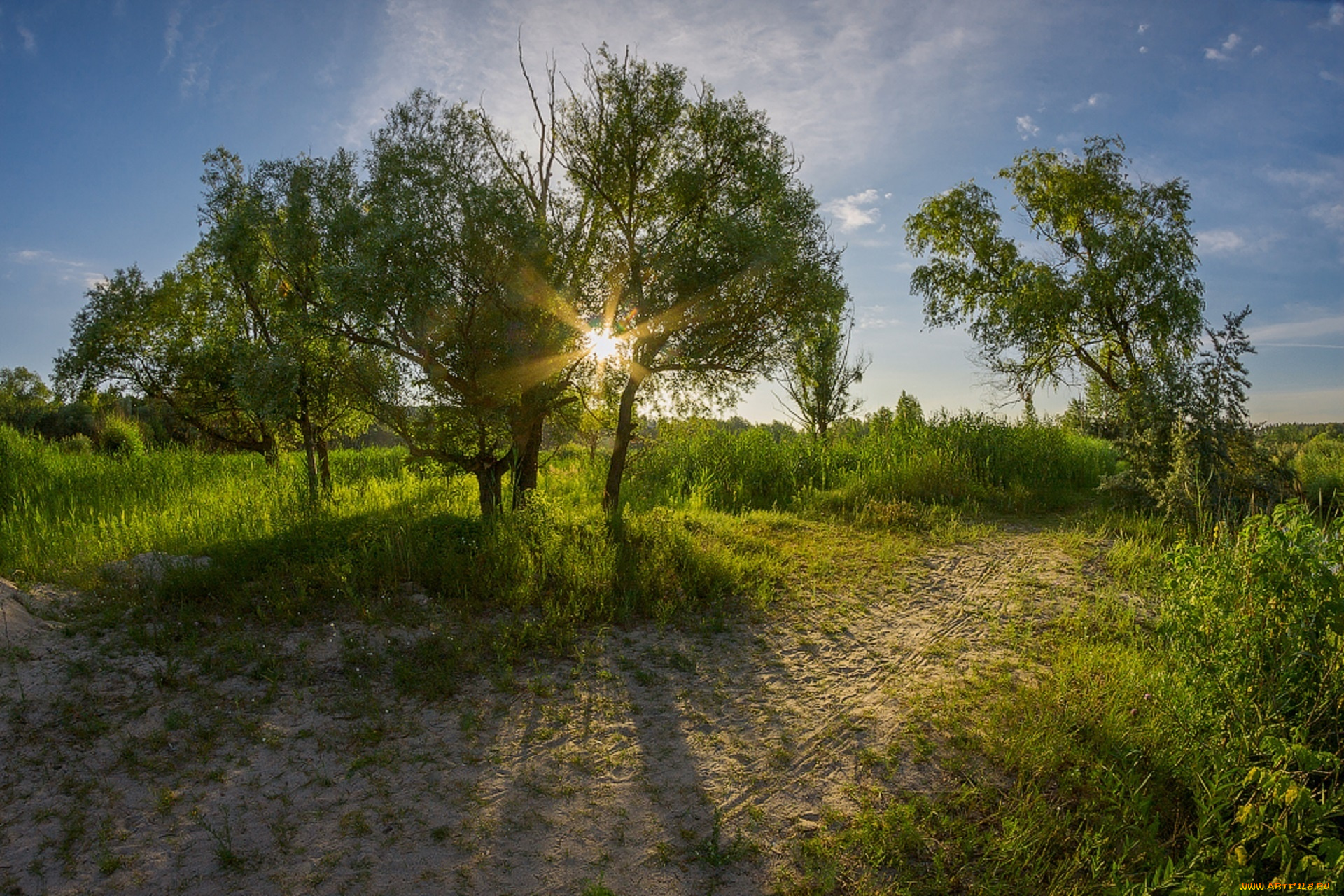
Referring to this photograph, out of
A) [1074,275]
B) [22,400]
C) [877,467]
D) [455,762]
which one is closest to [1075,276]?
[1074,275]

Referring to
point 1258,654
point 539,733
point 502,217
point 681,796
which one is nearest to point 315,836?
point 539,733

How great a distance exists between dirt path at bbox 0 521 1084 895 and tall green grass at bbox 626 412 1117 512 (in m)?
5.31

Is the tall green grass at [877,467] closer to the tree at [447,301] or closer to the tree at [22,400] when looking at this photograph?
the tree at [447,301]

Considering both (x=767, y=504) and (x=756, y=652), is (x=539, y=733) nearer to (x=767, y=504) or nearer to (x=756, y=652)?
(x=756, y=652)

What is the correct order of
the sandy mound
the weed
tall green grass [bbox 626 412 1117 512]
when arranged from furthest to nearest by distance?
tall green grass [bbox 626 412 1117 512] < the sandy mound < the weed

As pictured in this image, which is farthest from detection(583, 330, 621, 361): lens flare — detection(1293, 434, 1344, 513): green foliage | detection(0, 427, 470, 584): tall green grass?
detection(1293, 434, 1344, 513): green foliage

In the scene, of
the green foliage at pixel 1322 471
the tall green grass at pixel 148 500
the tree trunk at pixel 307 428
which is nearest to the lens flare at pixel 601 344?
the tall green grass at pixel 148 500

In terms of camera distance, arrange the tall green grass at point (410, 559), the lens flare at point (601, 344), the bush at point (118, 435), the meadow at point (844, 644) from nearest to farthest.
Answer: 1. the meadow at point (844, 644)
2. the tall green grass at point (410, 559)
3. the lens flare at point (601, 344)
4. the bush at point (118, 435)

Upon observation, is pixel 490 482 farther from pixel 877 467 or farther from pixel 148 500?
pixel 877 467

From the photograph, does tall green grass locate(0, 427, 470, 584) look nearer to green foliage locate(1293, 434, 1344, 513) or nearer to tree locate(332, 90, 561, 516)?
tree locate(332, 90, 561, 516)

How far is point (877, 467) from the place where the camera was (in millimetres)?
13234

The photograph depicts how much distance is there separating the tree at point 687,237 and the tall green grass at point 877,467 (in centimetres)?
149

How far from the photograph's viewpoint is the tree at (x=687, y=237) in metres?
9.05

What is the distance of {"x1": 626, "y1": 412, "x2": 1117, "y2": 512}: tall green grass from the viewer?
12.0m
